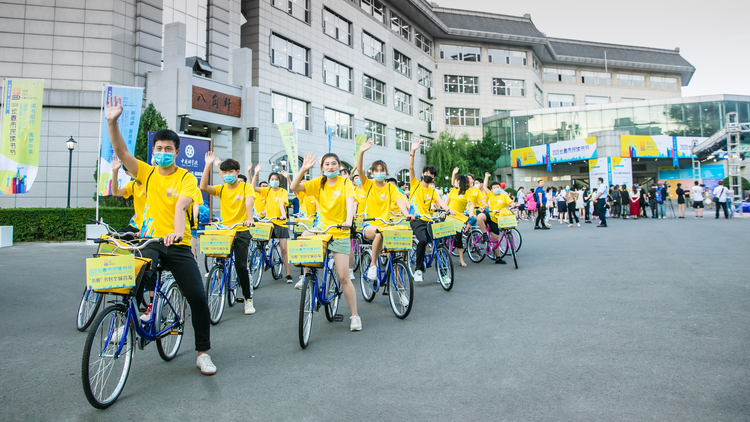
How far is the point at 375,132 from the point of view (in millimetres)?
34938

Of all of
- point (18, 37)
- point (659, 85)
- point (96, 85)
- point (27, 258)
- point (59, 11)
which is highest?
point (659, 85)

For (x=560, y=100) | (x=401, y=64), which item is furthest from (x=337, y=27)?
(x=560, y=100)

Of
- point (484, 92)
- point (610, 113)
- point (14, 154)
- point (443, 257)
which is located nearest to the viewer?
point (443, 257)

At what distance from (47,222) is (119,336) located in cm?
1529

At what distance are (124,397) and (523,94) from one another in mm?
51473

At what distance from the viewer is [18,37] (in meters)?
18.8

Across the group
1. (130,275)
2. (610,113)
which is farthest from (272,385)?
(610,113)

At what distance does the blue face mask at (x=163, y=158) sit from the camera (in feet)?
12.7

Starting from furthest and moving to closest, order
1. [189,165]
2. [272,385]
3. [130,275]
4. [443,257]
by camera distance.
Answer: [189,165] → [443,257] → [272,385] → [130,275]

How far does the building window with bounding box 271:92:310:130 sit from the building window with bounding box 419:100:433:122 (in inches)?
659

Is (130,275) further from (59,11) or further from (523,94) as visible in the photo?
(523,94)

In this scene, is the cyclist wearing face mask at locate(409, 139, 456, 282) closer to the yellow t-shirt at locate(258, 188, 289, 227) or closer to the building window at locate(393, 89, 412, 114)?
the yellow t-shirt at locate(258, 188, 289, 227)

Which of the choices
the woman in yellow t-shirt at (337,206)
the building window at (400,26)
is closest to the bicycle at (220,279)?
the woman in yellow t-shirt at (337,206)

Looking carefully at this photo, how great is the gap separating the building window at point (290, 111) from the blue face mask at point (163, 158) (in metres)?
22.1
